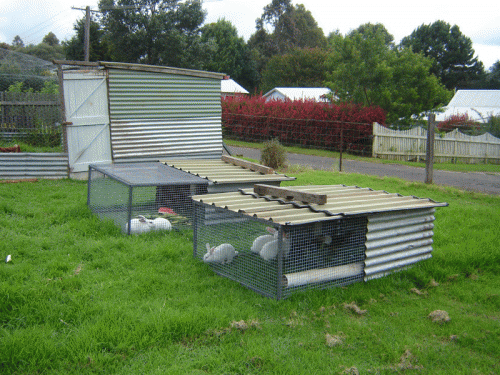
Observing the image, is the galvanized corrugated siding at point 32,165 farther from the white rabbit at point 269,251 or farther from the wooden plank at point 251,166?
the white rabbit at point 269,251

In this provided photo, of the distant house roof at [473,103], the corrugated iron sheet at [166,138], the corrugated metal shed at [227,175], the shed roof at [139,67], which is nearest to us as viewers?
the corrugated metal shed at [227,175]

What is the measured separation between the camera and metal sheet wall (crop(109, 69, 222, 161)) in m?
10.4

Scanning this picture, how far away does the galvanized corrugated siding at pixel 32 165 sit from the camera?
375 inches

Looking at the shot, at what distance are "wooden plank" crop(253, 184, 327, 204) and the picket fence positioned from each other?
1433 cm

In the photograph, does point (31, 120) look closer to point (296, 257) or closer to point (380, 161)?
point (296, 257)

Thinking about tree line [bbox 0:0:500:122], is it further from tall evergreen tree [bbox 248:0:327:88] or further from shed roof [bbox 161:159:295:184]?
shed roof [bbox 161:159:295:184]

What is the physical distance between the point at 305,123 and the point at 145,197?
587 inches

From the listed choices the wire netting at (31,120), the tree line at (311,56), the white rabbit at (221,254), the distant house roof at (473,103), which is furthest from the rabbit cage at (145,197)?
the distant house roof at (473,103)

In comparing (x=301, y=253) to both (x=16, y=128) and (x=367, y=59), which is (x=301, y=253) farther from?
(x=367, y=59)

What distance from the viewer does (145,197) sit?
7.18 metres

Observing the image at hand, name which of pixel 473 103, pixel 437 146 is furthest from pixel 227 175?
pixel 473 103

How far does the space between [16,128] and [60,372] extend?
1206 centimetres

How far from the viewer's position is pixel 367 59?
25.3m

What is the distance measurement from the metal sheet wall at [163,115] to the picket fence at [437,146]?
31.7ft
